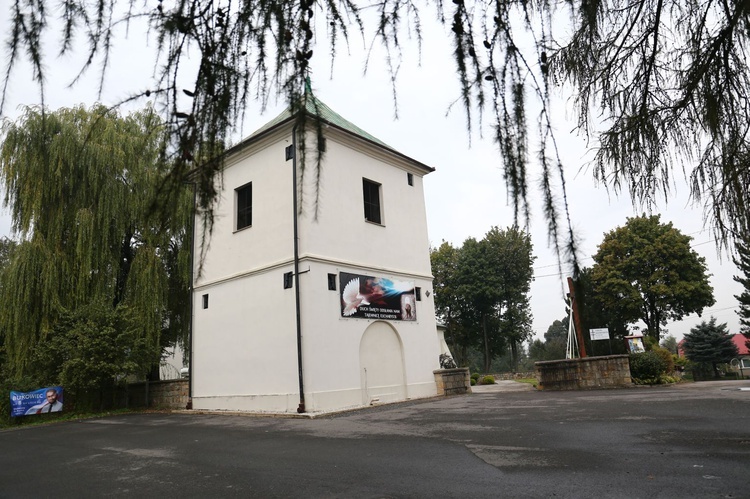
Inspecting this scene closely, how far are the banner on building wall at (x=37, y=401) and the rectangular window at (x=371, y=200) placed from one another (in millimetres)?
10698

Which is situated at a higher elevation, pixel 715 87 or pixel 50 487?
pixel 715 87

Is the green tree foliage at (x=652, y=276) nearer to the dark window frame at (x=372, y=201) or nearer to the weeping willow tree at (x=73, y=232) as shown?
the dark window frame at (x=372, y=201)

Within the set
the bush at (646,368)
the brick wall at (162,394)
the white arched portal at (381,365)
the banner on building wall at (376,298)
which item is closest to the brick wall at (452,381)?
the white arched portal at (381,365)

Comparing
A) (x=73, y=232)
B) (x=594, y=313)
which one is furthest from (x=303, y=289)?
(x=594, y=313)

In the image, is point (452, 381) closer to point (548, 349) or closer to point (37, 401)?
point (37, 401)

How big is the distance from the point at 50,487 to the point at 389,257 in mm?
10734

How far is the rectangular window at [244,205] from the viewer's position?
1476cm

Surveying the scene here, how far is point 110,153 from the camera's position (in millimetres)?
15656

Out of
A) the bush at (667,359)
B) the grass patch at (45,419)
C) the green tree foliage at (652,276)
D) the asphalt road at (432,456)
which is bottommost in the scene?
the grass patch at (45,419)

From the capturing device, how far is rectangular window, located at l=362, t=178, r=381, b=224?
1506 cm

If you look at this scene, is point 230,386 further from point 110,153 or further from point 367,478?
point 367,478

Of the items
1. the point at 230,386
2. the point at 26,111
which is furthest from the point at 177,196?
the point at 26,111

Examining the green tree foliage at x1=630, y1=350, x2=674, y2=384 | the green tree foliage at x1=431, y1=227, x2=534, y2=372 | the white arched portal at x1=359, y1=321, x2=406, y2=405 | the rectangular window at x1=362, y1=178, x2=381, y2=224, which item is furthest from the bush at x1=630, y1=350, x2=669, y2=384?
the green tree foliage at x1=431, y1=227, x2=534, y2=372

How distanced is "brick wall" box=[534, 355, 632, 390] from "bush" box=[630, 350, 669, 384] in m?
0.67
